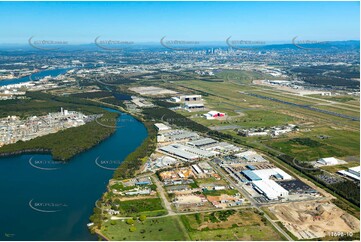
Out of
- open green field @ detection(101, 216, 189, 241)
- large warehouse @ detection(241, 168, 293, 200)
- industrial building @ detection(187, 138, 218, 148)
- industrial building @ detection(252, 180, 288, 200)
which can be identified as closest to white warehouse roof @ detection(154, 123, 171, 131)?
industrial building @ detection(187, 138, 218, 148)

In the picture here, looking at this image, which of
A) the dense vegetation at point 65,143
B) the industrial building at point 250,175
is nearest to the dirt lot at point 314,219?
the industrial building at point 250,175

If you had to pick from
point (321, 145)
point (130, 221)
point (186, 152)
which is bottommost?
point (321, 145)

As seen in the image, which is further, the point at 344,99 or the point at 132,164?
the point at 344,99

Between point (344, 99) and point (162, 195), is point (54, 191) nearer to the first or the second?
point (162, 195)

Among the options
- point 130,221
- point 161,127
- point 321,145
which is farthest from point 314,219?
point 161,127

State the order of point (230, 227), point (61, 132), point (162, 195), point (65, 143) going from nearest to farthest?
point (230, 227)
point (162, 195)
point (65, 143)
point (61, 132)

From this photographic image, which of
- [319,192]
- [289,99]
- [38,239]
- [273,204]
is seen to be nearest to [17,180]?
[38,239]

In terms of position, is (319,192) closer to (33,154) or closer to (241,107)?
(33,154)
